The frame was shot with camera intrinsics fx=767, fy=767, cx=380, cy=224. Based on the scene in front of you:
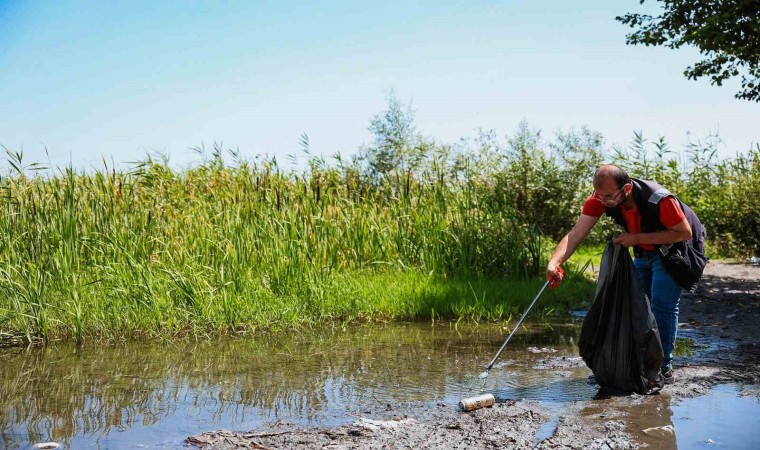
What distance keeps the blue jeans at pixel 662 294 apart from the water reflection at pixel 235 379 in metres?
1.05

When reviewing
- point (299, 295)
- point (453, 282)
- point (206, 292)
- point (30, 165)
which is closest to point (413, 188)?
point (453, 282)

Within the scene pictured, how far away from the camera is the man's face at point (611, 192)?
5320mm

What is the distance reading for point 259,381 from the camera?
6262 mm

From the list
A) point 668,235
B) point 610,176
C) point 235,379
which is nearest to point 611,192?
point 610,176

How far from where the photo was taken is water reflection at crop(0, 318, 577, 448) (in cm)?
514

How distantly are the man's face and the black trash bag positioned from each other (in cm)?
45

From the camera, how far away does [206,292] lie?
8.55 meters

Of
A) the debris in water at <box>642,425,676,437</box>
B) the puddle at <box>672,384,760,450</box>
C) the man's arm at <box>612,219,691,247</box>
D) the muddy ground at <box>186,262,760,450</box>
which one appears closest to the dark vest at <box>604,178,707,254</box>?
the man's arm at <box>612,219,691,247</box>

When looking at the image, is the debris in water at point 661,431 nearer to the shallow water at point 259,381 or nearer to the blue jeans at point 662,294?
the shallow water at point 259,381

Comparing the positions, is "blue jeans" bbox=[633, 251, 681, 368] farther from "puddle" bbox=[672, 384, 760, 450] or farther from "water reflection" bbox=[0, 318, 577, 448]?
"water reflection" bbox=[0, 318, 577, 448]

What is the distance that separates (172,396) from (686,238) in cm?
394

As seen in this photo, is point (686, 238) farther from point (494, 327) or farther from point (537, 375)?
point (494, 327)

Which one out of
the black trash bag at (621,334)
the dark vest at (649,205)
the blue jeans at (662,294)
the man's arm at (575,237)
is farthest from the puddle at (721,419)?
the man's arm at (575,237)

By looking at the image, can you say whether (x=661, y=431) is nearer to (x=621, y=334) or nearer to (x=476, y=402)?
(x=621, y=334)
